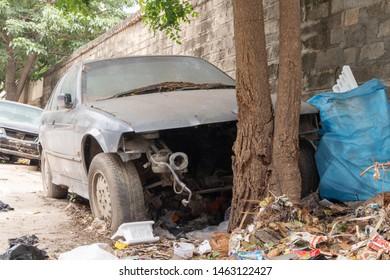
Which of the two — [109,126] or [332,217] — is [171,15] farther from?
[332,217]

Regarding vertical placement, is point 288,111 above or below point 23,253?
above

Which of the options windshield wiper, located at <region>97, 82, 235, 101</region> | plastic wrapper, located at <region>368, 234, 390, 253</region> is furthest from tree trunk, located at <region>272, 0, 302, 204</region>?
windshield wiper, located at <region>97, 82, 235, 101</region>

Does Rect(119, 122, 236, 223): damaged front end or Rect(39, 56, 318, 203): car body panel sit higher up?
Rect(39, 56, 318, 203): car body panel

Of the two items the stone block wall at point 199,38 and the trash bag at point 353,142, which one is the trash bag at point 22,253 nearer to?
the trash bag at point 353,142

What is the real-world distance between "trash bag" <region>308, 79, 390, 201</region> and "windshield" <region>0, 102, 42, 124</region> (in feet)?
27.8

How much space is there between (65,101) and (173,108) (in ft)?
5.24

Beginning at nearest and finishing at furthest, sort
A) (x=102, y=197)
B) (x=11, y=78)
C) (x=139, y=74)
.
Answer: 1. (x=102, y=197)
2. (x=139, y=74)
3. (x=11, y=78)

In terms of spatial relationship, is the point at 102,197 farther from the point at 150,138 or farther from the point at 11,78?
the point at 11,78

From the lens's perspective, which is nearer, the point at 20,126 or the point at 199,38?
the point at 199,38

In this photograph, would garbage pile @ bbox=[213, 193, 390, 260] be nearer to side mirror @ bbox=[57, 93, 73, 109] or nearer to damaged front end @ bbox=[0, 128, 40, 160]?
side mirror @ bbox=[57, 93, 73, 109]

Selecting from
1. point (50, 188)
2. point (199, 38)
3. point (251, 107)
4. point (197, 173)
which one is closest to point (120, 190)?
point (197, 173)

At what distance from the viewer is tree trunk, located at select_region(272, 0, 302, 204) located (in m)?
4.29

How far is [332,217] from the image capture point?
4.45 m

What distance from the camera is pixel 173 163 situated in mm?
4516
